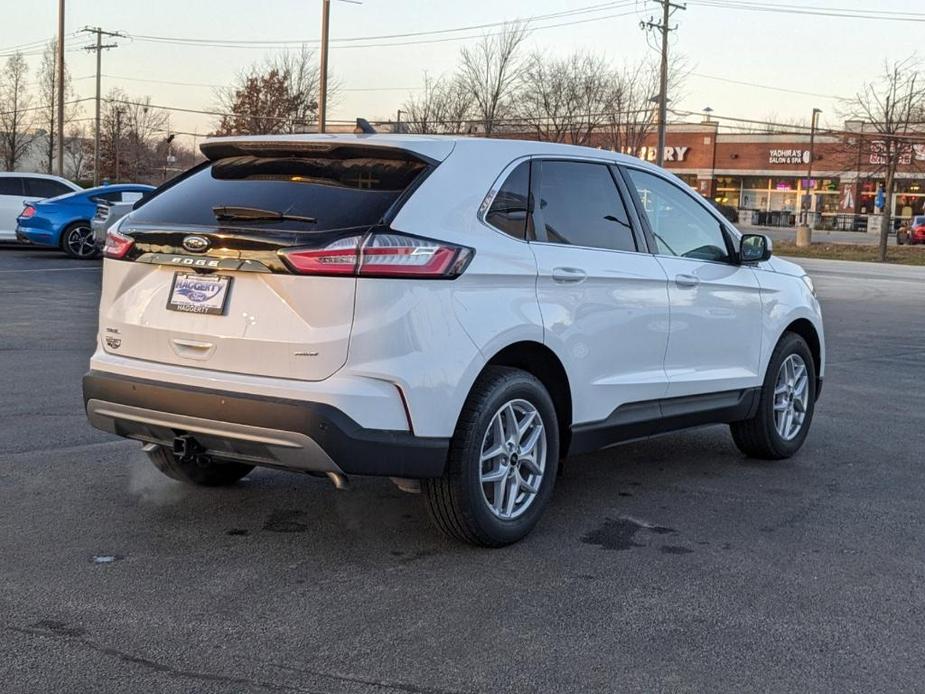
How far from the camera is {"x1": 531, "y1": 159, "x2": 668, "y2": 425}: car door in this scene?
5.18 metres

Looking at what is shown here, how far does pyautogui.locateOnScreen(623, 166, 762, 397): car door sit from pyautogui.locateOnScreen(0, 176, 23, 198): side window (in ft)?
67.8

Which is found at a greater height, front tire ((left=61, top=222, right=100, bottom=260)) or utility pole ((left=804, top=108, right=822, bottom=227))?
utility pole ((left=804, top=108, right=822, bottom=227))

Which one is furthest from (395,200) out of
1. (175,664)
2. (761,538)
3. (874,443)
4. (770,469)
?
(874,443)

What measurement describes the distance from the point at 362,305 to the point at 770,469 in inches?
138

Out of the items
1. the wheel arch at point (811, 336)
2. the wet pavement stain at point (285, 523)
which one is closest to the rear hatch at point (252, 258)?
the wet pavement stain at point (285, 523)

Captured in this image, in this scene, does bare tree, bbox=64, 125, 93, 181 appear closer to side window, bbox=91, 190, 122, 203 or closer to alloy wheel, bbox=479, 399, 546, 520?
side window, bbox=91, 190, 122, 203

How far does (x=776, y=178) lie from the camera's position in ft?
262

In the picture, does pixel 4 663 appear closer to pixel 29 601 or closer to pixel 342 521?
pixel 29 601

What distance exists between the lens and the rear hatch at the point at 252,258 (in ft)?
14.4

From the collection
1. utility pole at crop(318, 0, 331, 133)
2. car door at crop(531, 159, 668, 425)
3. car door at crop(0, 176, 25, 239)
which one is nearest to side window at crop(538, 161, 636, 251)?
car door at crop(531, 159, 668, 425)

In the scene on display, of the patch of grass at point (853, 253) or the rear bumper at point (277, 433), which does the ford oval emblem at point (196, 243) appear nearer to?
the rear bumper at point (277, 433)

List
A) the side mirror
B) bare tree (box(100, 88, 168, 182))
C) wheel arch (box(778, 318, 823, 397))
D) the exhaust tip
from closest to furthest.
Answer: the exhaust tip → the side mirror → wheel arch (box(778, 318, 823, 397)) → bare tree (box(100, 88, 168, 182))

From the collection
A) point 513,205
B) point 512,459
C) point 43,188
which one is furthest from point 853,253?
→ point 512,459

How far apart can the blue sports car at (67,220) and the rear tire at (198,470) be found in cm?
1735
